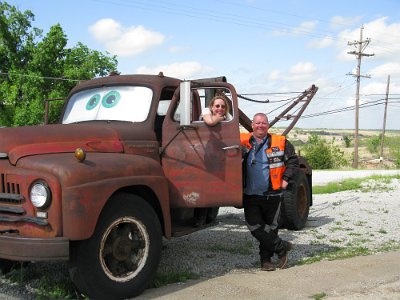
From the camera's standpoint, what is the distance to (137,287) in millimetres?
4598

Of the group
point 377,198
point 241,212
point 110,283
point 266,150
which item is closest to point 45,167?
point 110,283

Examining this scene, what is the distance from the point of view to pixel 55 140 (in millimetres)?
4668

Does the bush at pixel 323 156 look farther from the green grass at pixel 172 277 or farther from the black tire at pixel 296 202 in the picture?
the green grass at pixel 172 277

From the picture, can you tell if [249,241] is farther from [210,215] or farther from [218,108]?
[218,108]

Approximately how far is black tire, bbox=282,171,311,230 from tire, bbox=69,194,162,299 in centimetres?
413

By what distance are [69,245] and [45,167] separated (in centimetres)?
66

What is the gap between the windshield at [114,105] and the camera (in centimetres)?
564

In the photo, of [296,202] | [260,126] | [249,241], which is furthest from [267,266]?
[296,202]

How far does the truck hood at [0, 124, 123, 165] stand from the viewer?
446cm

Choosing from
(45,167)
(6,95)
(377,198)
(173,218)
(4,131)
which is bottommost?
(377,198)

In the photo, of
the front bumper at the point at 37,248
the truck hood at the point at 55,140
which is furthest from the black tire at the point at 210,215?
the front bumper at the point at 37,248

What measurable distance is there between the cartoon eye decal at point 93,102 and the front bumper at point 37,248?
226 centimetres

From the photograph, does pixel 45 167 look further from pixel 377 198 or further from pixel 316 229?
pixel 377 198

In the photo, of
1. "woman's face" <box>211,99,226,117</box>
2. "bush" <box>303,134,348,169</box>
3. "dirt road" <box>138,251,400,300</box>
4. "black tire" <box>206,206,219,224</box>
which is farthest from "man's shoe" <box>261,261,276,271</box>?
"bush" <box>303,134,348,169</box>
